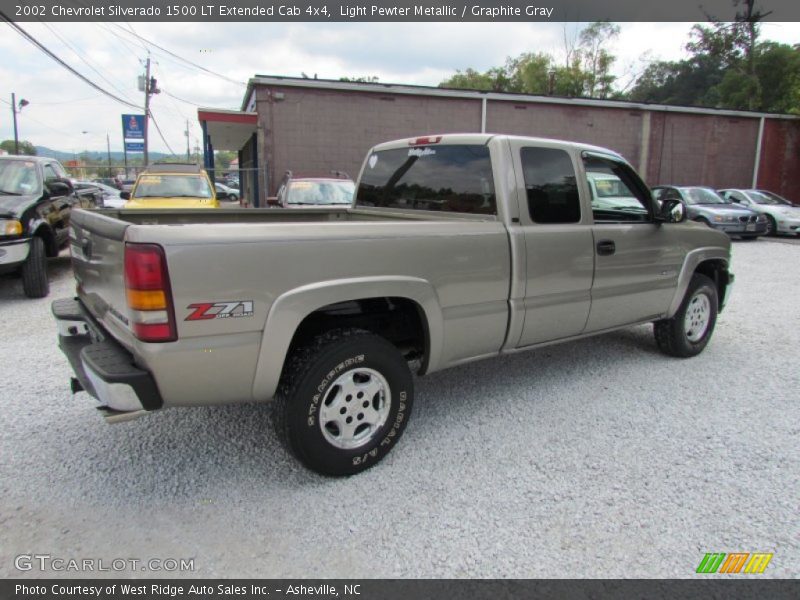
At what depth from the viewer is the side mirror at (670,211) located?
14.6 feet

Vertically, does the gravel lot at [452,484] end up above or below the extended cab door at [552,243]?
below

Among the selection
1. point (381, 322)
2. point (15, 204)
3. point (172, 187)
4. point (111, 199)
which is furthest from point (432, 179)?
point (111, 199)

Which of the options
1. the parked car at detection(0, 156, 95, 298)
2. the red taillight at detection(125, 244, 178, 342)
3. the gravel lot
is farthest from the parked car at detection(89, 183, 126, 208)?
the red taillight at detection(125, 244, 178, 342)

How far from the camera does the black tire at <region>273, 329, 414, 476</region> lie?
2.76m

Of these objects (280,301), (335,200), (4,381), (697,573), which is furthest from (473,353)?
(335,200)

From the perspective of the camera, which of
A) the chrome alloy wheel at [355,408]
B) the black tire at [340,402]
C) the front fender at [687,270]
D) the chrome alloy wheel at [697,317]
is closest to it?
the black tire at [340,402]

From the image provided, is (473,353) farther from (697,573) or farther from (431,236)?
(697,573)

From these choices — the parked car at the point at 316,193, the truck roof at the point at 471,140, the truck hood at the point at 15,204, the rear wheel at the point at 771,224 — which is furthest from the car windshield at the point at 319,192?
the rear wheel at the point at 771,224

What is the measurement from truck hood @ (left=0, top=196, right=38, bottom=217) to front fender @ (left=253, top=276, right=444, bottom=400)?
19.5 feet

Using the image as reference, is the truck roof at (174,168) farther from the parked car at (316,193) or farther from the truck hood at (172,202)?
the parked car at (316,193)

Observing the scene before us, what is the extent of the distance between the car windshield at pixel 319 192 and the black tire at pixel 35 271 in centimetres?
495

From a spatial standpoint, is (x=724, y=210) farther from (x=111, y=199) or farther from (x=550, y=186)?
(x=111, y=199)

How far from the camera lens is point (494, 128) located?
20.0 m
